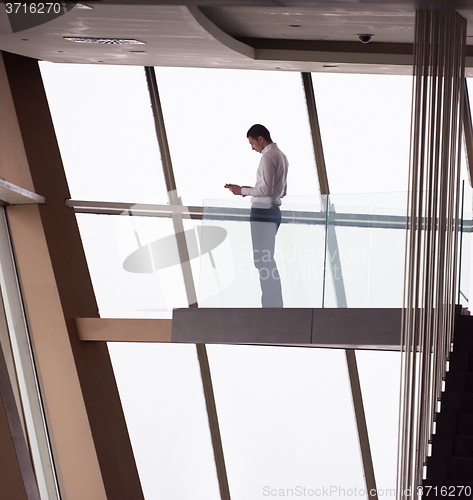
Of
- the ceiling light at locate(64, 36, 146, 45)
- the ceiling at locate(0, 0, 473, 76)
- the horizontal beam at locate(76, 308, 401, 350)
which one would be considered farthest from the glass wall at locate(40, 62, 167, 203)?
the horizontal beam at locate(76, 308, 401, 350)

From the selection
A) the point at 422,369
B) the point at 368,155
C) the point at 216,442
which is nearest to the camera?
the point at 422,369

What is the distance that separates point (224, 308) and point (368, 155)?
2569 mm

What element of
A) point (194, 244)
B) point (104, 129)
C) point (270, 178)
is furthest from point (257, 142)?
point (104, 129)

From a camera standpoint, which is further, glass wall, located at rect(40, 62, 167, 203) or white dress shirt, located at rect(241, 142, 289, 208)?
glass wall, located at rect(40, 62, 167, 203)

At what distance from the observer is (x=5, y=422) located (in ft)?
18.9

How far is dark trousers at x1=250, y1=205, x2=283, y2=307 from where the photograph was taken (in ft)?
23.5

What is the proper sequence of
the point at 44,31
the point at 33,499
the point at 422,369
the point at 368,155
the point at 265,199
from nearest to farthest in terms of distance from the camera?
the point at 422,369, the point at 33,499, the point at 44,31, the point at 265,199, the point at 368,155

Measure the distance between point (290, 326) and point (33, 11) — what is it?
11.5 feet

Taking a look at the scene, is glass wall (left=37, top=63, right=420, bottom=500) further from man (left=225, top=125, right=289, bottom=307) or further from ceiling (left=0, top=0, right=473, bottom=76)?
man (left=225, top=125, right=289, bottom=307)

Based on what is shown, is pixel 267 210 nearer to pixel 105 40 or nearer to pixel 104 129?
pixel 105 40

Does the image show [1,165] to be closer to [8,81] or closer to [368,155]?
[8,81]

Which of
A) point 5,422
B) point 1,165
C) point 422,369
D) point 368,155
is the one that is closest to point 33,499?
point 5,422

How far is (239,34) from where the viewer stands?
25.1ft

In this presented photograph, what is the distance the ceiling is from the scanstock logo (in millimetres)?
69
